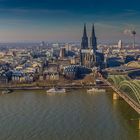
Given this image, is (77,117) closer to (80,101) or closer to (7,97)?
(80,101)

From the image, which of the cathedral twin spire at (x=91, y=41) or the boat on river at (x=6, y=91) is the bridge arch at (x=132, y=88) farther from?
the cathedral twin spire at (x=91, y=41)

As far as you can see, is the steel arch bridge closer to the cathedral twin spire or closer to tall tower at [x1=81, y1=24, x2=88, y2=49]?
the cathedral twin spire

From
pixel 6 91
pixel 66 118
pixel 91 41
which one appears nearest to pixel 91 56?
pixel 91 41

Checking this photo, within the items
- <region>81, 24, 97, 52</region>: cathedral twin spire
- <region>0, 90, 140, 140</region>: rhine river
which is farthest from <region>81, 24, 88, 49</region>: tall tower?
<region>0, 90, 140, 140</region>: rhine river

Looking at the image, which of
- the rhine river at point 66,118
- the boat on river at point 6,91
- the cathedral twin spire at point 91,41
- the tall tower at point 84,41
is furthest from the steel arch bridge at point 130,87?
the tall tower at point 84,41

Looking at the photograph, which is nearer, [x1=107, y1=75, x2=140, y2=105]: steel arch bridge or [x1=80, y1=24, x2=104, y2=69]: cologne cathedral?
[x1=107, y1=75, x2=140, y2=105]: steel arch bridge

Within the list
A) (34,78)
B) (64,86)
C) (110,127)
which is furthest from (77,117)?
(34,78)

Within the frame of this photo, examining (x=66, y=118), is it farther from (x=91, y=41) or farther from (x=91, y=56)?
(x=91, y=41)

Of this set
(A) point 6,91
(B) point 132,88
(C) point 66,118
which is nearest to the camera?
(C) point 66,118
